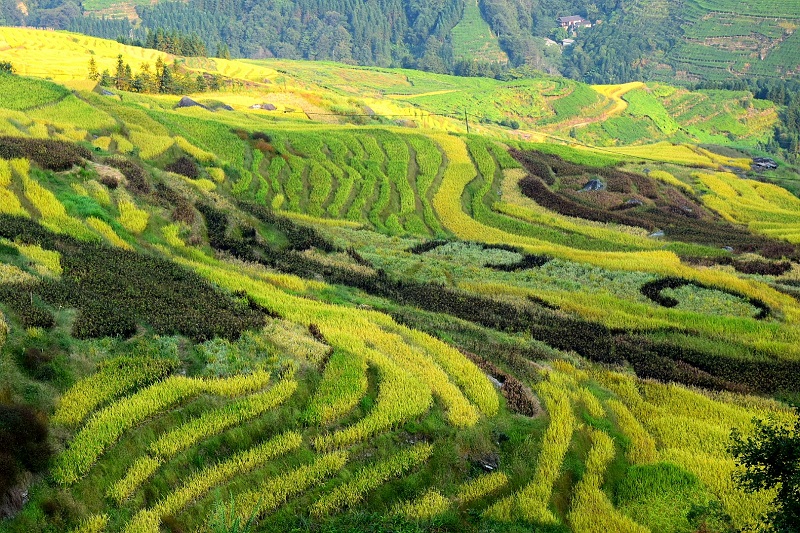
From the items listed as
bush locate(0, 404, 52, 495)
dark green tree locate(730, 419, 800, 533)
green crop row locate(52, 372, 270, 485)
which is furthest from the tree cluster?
dark green tree locate(730, 419, 800, 533)

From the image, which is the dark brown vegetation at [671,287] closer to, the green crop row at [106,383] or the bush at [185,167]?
the green crop row at [106,383]

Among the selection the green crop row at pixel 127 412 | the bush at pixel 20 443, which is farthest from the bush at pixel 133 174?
the bush at pixel 20 443

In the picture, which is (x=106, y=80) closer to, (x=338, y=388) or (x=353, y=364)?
(x=353, y=364)

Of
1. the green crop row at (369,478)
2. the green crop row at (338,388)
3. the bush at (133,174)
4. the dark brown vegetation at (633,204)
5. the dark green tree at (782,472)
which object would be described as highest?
the dark green tree at (782,472)

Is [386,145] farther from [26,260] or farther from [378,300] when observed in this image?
[26,260]

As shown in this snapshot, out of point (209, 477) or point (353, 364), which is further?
point (353, 364)

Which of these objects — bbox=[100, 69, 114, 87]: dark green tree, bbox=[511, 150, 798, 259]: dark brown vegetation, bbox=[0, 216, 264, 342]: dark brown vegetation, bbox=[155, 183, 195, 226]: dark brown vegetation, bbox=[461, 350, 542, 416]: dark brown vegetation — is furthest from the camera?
bbox=[100, 69, 114, 87]: dark green tree

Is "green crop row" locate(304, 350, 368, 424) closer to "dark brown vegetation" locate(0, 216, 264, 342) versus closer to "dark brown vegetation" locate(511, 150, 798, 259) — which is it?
"dark brown vegetation" locate(0, 216, 264, 342)

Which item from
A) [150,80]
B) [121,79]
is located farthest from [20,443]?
[150,80]

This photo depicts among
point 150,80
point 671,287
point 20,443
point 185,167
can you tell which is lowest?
point 671,287

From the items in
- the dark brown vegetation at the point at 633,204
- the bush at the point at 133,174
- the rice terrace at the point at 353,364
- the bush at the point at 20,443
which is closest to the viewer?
the bush at the point at 20,443

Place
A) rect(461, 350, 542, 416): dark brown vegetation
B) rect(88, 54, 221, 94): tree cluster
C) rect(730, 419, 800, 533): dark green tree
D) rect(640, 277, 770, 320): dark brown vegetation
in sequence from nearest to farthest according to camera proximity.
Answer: rect(730, 419, 800, 533): dark green tree
rect(461, 350, 542, 416): dark brown vegetation
rect(640, 277, 770, 320): dark brown vegetation
rect(88, 54, 221, 94): tree cluster

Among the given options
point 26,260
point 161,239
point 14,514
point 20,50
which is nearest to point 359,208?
point 161,239
